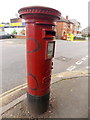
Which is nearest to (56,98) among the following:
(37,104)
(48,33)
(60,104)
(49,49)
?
(60,104)

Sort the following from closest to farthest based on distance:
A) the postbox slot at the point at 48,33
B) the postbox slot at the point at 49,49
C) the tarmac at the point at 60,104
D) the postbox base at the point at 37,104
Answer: the postbox slot at the point at 48,33 → the postbox slot at the point at 49,49 → the postbox base at the point at 37,104 → the tarmac at the point at 60,104

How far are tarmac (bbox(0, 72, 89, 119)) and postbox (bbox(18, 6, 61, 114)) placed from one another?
26cm

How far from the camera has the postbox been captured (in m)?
1.41

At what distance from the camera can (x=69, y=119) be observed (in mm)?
1887

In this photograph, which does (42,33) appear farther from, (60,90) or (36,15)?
(60,90)

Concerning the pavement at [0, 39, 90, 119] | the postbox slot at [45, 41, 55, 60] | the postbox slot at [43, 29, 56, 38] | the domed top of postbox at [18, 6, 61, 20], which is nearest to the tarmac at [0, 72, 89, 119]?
the pavement at [0, 39, 90, 119]

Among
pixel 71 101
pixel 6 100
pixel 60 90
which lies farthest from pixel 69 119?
pixel 6 100

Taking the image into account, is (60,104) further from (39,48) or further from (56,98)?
(39,48)

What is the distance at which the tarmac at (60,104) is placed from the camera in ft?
6.39

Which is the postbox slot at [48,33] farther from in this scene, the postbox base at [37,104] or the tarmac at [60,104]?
the tarmac at [60,104]

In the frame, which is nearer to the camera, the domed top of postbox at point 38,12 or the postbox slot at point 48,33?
the domed top of postbox at point 38,12

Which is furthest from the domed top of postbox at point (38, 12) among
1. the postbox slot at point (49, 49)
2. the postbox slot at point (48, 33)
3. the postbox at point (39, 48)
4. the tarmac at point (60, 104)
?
the tarmac at point (60, 104)

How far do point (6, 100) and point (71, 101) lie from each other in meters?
1.53

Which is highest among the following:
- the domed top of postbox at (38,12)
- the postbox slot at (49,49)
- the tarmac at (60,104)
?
the domed top of postbox at (38,12)
